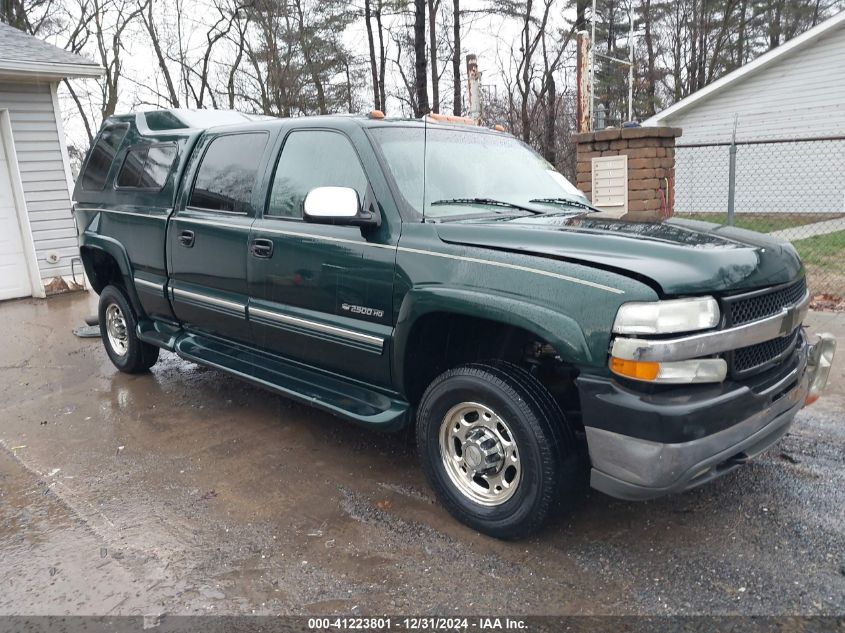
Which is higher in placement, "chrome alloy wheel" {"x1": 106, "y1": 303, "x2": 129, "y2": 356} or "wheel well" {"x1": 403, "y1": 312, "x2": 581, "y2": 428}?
"wheel well" {"x1": 403, "y1": 312, "x2": 581, "y2": 428}

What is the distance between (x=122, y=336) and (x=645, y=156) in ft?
20.1

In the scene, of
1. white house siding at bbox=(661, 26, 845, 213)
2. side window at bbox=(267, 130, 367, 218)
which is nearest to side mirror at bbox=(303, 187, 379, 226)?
side window at bbox=(267, 130, 367, 218)

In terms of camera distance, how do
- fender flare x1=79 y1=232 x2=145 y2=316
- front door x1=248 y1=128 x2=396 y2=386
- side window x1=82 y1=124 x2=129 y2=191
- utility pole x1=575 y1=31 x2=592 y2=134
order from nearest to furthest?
front door x1=248 y1=128 x2=396 y2=386 → fender flare x1=79 y1=232 x2=145 y2=316 → side window x1=82 y1=124 x2=129 y2=191 → utility pole x1=575 y1=31 x2=592 y2=134

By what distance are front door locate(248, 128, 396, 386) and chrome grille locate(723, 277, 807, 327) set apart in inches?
61.4

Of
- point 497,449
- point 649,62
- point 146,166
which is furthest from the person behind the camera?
point 649,62

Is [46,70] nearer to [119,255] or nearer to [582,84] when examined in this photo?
[119,255]

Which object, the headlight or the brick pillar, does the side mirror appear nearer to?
the headlight

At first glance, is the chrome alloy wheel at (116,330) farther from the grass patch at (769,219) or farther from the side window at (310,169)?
the grass patch at (769,219)

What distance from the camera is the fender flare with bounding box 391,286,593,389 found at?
2.66m

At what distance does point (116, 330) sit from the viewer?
20.0 feet

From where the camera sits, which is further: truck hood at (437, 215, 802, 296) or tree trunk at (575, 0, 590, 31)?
tree trunk at (575, 0, 590, 31)

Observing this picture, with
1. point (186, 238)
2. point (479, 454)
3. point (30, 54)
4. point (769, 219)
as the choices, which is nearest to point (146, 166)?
point (186, 238)

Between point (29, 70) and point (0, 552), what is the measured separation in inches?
329

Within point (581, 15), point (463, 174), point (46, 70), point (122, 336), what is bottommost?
point (122, 336)
